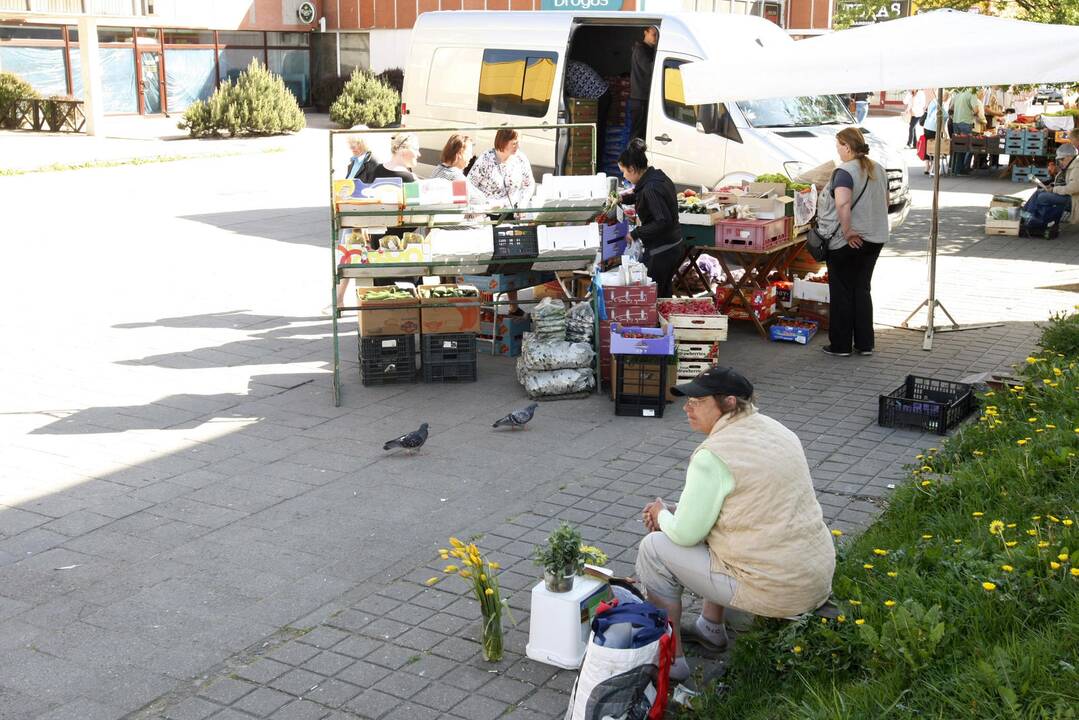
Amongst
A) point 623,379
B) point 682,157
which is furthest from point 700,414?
point 682,157

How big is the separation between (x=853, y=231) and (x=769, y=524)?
6009mm

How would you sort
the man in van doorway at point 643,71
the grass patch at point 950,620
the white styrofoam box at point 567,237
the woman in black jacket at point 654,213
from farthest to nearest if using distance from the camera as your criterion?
the man in van doorway at point 643,71 < the woman in black jacket at point 654,213 < the white styrofoam box at point 567,237 < the grass patch at point 950,620

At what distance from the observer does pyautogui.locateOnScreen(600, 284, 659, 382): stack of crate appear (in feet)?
31.0

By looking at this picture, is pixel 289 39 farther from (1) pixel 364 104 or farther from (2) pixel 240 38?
(1) pixel 364 104

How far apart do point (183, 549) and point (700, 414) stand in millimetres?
3245

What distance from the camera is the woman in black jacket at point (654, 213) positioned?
9969mm

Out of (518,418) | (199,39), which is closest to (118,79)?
(199,39)

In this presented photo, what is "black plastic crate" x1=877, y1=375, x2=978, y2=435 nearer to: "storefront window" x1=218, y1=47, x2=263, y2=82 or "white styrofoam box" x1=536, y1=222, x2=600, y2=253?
"white styrofoam box" x1=536, y1=222, x2=600, y2=253

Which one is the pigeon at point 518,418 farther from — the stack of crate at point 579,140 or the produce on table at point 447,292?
the stack of crate at point 579,140

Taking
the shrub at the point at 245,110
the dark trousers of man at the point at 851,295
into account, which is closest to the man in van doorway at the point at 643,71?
the dark trousers of man at the point at 851,295

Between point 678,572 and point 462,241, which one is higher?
point 462,241

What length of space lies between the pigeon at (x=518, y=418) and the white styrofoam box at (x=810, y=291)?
4039mm

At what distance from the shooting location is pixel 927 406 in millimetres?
8406

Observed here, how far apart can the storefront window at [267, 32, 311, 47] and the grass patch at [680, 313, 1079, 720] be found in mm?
37120
